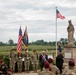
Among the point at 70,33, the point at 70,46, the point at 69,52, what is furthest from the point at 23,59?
the point at 70,33

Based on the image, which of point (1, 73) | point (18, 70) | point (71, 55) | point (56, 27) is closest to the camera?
point (1, 73)

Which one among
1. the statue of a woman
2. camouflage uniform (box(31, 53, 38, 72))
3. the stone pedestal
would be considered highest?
the statue of a woman

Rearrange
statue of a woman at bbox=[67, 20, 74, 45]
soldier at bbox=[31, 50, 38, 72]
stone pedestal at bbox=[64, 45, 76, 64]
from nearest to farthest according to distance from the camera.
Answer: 1. soldier at bbox=[31, 50, 38, 72]
2. stone pedestal at bbox=[64, 45, 76, 64]
3. statue of a woman at bbox=[67, 20, 74, 45]

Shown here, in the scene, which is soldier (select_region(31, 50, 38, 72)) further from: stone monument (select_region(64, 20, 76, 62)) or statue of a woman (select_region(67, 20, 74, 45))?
statue of a woman (select_region(67, 20, 74, 45))

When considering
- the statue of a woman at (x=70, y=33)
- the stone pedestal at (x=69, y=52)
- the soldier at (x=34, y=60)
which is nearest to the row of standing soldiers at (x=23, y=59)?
the soldier at (x=34, y=60)

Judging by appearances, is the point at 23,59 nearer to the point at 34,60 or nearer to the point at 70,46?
the point at 34,60

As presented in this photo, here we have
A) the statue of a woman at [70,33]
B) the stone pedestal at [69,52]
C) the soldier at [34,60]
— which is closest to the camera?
the soldier at [34,60]

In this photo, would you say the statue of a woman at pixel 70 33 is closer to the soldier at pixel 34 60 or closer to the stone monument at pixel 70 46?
the stone monument at pixel 70 46

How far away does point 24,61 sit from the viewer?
29.1 meters

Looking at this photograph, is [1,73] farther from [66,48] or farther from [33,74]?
[66,48]

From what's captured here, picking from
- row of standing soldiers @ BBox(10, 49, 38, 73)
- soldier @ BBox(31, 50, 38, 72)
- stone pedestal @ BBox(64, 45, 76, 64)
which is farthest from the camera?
stone pedestal @ BBox(64, 45, 76, 64)

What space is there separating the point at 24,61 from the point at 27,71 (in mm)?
835

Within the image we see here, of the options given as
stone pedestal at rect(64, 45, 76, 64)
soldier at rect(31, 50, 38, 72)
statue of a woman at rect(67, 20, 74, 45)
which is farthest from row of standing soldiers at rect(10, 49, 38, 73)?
statue of a woman at rect(67, 20, 74, 45)

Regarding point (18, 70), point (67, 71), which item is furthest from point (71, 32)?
point (67, 71)
